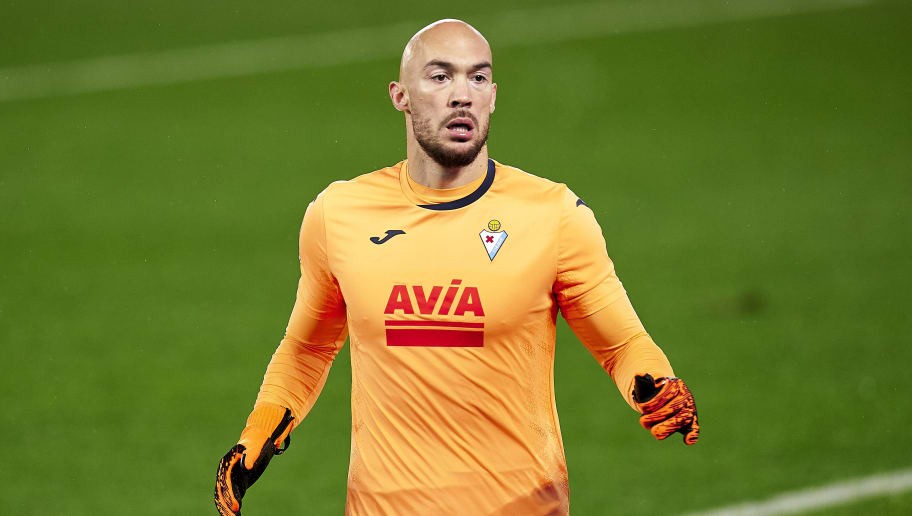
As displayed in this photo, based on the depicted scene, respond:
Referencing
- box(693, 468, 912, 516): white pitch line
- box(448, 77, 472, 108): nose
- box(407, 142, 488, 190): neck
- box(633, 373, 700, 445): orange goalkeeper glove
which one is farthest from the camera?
box(693, 468, 912, 516): white pitch line

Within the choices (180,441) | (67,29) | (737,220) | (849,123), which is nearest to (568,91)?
(849,123)

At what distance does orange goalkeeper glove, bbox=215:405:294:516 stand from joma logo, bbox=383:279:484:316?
27.4 inches

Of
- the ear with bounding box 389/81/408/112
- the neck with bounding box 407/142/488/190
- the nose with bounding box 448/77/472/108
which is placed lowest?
the neck with bounding box 407/142/488/190

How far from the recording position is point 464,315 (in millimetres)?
5273

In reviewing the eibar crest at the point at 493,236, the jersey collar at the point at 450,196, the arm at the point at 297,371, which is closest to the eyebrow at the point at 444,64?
the jersey collar at the point at 450,196

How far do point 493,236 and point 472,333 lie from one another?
35cm

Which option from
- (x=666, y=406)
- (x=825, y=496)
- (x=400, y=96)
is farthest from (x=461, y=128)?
(x=825, y=496)

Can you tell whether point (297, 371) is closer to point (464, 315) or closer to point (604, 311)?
point (464, 315)

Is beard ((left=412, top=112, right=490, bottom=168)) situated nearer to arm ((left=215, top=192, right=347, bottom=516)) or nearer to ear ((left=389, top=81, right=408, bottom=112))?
ear ((left=389, top=81, right=408, bottom=112))

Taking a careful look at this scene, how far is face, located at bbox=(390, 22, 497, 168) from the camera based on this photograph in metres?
5.26

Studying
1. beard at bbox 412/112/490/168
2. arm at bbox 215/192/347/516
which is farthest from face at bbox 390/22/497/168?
arm at bbox 215/192/347/516

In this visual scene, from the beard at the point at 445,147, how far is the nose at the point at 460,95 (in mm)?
87

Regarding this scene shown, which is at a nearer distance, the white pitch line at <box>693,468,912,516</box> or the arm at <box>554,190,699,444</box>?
the arm at <box>554,190,699,444</box>

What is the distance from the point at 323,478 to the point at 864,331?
4507 millimetres
